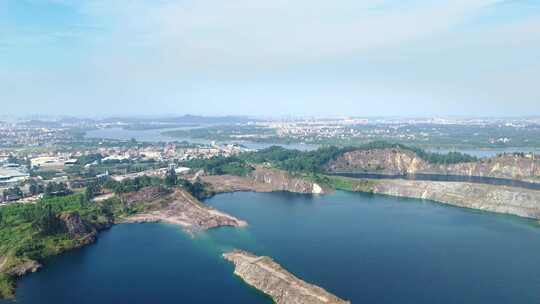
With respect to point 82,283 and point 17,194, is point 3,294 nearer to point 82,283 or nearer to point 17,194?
→ point 82,283

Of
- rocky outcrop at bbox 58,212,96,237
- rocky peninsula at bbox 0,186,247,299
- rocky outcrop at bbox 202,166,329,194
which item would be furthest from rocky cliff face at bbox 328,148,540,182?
rocky outcrop at bbox 58,212,96,237

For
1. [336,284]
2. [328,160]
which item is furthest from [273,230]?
[328,160]

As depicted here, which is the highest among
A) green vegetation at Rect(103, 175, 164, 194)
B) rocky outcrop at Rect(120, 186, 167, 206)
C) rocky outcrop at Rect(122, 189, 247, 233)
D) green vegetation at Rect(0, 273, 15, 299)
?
green vegetation at Rect(103, 175, 164, 194)

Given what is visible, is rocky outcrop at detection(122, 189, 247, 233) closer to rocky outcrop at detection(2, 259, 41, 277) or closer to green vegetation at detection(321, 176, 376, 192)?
rocky outcrop at detection(2, 259, 41, 277)

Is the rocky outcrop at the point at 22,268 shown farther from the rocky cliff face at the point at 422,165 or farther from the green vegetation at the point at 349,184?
the rocky cliff face at the point at 422,165

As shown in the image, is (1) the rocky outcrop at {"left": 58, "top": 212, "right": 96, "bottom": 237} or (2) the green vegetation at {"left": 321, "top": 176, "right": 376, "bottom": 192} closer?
(1) the rocky outcrop at {"left": 58, "top": 212, "right": 96, "bottom": 237}

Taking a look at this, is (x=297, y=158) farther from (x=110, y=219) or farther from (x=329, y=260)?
(x=329, y=260)

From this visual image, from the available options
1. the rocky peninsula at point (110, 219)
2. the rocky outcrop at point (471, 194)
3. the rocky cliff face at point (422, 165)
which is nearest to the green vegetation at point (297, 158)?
the rocky cliff face at point (422, 165)
